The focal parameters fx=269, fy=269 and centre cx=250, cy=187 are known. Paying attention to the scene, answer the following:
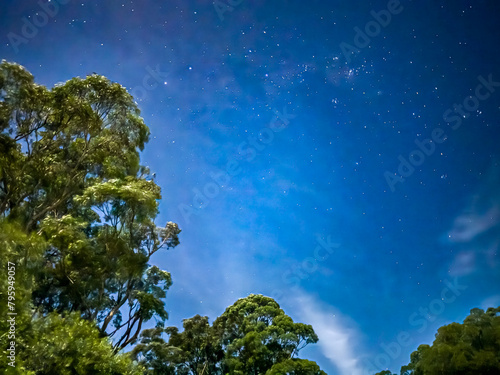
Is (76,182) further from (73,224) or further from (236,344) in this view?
(236,344)

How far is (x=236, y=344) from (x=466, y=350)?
40.0ft

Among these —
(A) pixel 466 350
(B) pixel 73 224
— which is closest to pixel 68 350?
Answer: (B) pixel 73 224

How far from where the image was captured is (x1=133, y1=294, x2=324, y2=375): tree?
15.6 meters

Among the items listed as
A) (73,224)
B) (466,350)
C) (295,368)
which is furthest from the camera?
(295,368)

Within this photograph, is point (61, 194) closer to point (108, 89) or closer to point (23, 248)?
point (23, 248)

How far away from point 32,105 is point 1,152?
1.52 meters

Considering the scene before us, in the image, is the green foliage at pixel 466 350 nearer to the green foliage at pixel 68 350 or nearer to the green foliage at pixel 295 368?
the green foliage at pixel 295 368

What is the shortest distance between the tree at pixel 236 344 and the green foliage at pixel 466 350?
20.0 ft

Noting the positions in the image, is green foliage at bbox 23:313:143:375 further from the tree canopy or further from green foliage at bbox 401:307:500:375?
green foliage at bbox 401:307:500:375

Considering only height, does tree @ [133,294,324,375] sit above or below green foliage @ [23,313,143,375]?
above

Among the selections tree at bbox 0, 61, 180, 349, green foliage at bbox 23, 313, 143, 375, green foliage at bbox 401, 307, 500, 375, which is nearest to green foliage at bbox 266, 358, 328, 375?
green foliage at bbox 401, 307, 500, 375

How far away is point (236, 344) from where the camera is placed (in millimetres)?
16562

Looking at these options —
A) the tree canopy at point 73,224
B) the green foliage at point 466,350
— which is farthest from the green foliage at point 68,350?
the green foliage at point 466,350

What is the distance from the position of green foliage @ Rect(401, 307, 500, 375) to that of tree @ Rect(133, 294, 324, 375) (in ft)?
20.0
